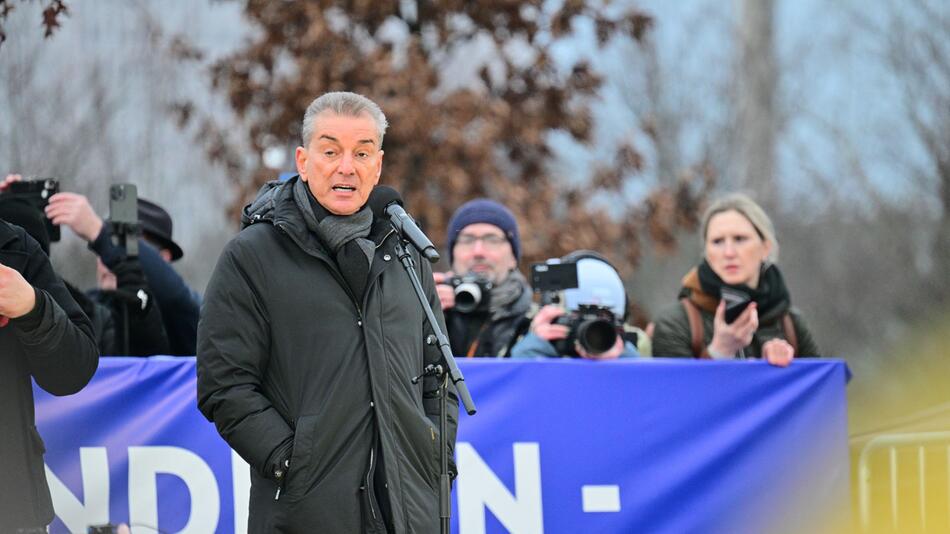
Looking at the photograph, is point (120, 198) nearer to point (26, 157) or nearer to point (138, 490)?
point (138, 490)

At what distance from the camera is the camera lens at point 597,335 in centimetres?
633

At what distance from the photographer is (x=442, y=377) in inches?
184

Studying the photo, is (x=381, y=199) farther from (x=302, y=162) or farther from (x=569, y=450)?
(x=569, y=450)

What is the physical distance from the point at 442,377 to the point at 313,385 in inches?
17.3

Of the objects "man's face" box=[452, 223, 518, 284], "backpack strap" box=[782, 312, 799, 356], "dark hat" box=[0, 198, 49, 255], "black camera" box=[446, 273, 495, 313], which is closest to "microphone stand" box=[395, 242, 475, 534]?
"dark hat" box=[0, 198, 49, 255]

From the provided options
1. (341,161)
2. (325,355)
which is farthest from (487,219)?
(325,355)

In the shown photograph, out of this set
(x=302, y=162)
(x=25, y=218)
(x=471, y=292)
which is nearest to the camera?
(x=302, y=162)

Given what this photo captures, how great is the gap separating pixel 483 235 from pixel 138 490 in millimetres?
2218

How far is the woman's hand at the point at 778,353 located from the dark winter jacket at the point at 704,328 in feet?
0.73

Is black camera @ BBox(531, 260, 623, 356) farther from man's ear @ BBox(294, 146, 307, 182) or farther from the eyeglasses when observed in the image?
man's ear @ BBox(294, 146, 307, 182)

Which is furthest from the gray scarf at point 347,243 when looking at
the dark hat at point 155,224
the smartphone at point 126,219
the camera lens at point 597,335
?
the dark hat at point 155,224

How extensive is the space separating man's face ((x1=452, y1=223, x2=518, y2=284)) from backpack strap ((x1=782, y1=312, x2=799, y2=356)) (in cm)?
139

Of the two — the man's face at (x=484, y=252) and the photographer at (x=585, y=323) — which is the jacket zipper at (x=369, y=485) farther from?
the man's face at (x=484, y=252)

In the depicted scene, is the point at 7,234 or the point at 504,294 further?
the point at 504,294
